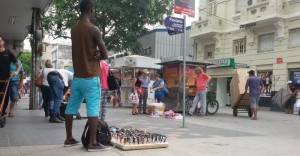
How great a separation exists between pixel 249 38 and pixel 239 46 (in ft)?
5.47

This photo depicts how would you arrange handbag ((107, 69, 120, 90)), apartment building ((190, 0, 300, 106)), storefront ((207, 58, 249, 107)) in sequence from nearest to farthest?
handbag ((107, 69, 120, 90)), apartment building ((190, 0, 300, 106)), storefront ((207, 58, 249, 107))

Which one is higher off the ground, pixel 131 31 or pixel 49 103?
pixel 131 31

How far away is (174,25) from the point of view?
28.6 ft

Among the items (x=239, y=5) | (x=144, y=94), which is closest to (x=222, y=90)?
(x=239, y=5)

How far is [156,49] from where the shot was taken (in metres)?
32.8

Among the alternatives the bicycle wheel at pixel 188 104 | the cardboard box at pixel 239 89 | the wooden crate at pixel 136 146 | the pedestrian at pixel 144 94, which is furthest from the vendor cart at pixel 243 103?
the wooden crate at pixel 136 146

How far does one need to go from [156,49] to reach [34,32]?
64.9 ft

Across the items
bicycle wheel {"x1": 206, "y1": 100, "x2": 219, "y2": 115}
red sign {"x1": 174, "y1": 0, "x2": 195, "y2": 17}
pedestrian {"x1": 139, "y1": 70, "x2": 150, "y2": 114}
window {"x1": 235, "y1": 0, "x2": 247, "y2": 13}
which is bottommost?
bicycle wheel {"x1": 206, "y1": 100, "x2": 219, "y2": 115}

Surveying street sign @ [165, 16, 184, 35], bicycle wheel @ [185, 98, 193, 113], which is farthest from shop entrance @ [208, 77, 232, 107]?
street sign @ [165, 16, 184, 35]

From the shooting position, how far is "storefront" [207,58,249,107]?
82.5 ft

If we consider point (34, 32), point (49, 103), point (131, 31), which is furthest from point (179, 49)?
point (49, 103)

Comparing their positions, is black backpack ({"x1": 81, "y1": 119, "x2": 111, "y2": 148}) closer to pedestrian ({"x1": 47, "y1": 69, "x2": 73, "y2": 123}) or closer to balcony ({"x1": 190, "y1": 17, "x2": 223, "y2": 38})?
pedestrian ({"x1": 47, "y1": 69, "x2": 73, "y2": 123})

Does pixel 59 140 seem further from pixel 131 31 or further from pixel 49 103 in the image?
pixel 131 31

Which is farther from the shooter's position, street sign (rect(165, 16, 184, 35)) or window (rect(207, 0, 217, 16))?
window (rect(207, 0, 217, 16))
